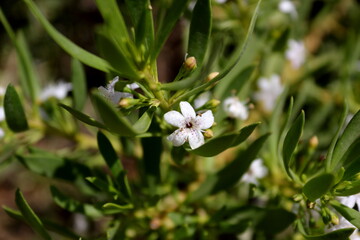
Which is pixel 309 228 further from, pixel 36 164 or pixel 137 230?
pixel 36 164

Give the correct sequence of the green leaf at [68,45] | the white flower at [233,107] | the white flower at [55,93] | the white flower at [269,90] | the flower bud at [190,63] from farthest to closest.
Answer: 1. the white flower at [269,90]
2. the white flower at [55,93]
3. the white flower at [233,107]
4. the flower bud at [190,63]
5. the green leaf at [68,45]

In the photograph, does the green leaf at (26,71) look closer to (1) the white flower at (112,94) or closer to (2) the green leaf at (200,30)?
(1) the white flower at (112,94)

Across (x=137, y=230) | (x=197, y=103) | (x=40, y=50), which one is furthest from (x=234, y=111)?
(x=40, y=50)

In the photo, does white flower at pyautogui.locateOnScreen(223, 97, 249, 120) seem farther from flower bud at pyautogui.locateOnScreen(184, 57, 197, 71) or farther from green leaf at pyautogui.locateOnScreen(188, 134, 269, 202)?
flower bud at pyautogui.locateOnScreen(184, 57, 197, 71)

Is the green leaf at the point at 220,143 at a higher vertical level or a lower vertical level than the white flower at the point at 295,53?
lower

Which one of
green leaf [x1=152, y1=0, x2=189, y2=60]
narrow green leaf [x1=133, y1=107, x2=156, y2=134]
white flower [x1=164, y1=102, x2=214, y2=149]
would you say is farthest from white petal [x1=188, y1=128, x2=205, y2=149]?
green leaf [x1=152, y1=0, x2=189, y2=60]

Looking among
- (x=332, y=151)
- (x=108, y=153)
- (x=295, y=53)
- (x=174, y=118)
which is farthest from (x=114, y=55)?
(x=295, y=53)

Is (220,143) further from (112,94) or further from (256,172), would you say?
(256,172)

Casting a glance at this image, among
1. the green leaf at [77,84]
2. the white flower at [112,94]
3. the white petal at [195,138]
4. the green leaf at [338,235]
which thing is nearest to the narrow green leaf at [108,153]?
the white flower at [112,94]
